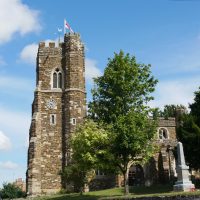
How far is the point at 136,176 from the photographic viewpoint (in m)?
46.2

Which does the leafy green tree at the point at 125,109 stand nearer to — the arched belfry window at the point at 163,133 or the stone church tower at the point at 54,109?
the stone church tower at the point at 54,109

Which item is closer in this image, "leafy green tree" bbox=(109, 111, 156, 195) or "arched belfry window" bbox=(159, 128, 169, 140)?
"leafy green tree" bbox=(109, 111, 156, 195)

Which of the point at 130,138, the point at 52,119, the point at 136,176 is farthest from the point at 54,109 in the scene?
the point at 130,138

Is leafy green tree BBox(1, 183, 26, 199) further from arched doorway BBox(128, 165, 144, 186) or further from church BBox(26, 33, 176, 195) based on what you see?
arched doorway BBox(128, 165, 144, 186)

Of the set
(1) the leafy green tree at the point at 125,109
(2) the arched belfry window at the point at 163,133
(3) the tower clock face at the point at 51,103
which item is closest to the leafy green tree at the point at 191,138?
(1) the leafy green tree at the point at 125,109

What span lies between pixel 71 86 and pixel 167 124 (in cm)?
1494

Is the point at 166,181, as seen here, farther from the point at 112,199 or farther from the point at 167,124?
the point at 112,199

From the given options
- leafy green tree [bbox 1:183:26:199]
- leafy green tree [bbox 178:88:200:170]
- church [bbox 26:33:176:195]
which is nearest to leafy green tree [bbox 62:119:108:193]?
leafy green tree [bbox 178:88:200:170]

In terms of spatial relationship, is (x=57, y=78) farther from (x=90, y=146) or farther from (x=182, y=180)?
(x=182, y=180)

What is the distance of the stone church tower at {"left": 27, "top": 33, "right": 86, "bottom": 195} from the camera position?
4256 centimetres

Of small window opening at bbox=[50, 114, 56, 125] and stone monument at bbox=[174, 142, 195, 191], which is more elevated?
small window opening at bbox=[50, 114, 56, 125]

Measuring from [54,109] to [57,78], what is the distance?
3.89 metres

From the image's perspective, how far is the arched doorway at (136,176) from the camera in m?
45.1

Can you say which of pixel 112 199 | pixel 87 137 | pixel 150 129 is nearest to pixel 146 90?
pixel 150 129
